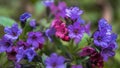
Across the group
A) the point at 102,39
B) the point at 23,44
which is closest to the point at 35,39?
the point at 23,44

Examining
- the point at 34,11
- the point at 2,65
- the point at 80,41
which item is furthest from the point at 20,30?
the point at 34,11

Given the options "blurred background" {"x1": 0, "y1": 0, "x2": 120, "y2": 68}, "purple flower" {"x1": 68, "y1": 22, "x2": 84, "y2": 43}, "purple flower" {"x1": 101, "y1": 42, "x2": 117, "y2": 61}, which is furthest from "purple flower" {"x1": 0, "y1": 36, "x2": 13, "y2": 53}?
"blurred background" {"x1": 0, "y1": 0, "x2": 120, "y2": 68}

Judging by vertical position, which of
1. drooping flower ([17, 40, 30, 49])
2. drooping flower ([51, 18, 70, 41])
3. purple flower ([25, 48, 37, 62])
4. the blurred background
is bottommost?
purple flower ([25, 48, 37, 62])

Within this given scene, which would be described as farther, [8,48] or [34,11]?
[34,11]

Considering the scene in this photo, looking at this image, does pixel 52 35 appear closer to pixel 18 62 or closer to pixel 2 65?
pixel 18 62

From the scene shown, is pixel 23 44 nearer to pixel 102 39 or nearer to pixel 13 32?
pixel 13 32

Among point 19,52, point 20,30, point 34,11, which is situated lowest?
point 19,52

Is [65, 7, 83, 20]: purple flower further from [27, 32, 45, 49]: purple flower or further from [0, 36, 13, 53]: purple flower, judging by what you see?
[0, 36, 13, 53]: purple flower

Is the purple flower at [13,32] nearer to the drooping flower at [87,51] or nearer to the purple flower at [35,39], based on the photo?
the purple flower at [35,39]

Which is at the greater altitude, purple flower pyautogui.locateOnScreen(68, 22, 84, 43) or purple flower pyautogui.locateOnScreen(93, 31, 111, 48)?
purple flower pyautogui.locateOnScreen(68, 22, 84, 43)
